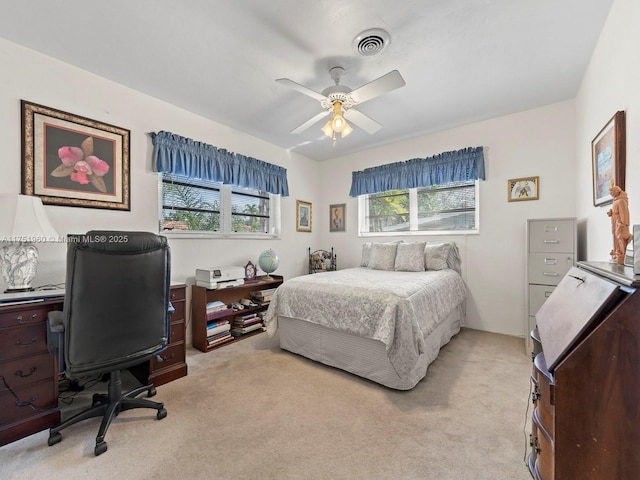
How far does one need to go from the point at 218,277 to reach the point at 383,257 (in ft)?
6.92

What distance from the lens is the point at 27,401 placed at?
1.66 metres

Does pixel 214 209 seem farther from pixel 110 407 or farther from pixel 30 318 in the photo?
pixel 110 407

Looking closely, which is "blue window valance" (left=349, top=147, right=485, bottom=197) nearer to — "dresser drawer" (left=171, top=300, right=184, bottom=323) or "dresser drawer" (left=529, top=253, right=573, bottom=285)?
"dresser drawer" (left=529, top=253, right=573, bottom=285)

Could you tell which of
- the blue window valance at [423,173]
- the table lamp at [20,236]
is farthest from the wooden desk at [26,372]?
Result: the blue window valance at [423,173]

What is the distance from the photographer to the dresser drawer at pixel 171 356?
2243 millimetres

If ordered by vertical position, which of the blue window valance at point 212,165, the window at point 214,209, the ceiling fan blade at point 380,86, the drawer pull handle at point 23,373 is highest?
the ceiling fan blade at point 380,86

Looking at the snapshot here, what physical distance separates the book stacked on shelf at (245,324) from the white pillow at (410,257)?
1927 millimetres

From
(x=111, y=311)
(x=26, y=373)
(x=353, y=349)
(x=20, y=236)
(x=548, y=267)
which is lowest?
(x=353, y=349)

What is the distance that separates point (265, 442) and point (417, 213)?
338cm

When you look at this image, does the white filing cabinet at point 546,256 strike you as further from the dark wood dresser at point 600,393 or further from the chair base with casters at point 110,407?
the chair base with casters at point 110,407

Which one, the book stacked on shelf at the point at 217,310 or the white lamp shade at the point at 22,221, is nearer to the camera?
the white lamp shade at the point at 22,221

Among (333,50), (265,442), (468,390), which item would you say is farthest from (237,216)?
(468,390)

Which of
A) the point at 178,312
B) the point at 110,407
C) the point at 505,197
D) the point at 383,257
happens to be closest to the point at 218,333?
the point at 178,312

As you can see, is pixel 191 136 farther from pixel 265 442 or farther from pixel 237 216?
pixel 265 442
